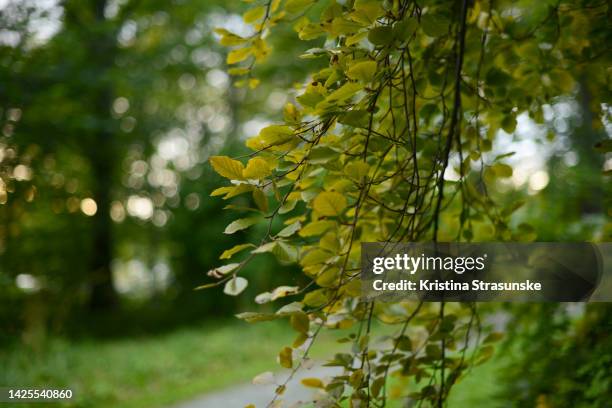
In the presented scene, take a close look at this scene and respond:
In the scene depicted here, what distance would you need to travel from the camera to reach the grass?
199 inches

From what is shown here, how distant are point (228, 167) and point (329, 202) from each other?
0.31 metres

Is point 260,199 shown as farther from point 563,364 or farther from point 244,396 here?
point 244,396

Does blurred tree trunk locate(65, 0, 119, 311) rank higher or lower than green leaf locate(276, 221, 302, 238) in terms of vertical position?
higher

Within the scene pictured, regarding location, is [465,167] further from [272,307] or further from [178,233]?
[178,233]

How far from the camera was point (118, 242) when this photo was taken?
12250mm

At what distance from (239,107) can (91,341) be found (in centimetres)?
788

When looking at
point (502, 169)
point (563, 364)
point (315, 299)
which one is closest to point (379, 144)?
point (315, 299)

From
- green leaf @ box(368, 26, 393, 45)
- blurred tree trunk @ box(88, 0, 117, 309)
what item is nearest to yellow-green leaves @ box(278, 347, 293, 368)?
green leaf @ box(368, 26, 393, 45)

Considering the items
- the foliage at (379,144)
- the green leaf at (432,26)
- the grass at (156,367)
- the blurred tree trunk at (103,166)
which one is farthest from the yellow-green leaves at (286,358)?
the blurred tree trunk at (103,166)

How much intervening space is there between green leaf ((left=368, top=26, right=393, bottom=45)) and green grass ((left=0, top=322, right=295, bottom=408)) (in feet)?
15.6

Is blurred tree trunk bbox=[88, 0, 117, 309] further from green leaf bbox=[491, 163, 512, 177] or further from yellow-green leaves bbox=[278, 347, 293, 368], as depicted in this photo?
yellow-green leaves bbox=[278, 347, 293, 368]

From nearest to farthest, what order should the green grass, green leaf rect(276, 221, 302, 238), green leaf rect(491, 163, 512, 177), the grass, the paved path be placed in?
green leaf rect(276, 221, 302, 238) < green leaf rect(491, 163, 512, 177) < the paved path < the grass < the green grass

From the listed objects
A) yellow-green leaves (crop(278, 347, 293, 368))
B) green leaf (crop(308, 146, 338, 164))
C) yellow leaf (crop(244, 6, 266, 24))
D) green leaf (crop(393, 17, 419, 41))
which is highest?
yellow leaf (crop(244, 6, 266, 24))

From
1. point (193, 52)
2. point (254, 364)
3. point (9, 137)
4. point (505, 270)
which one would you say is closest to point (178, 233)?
point (193, 52)
